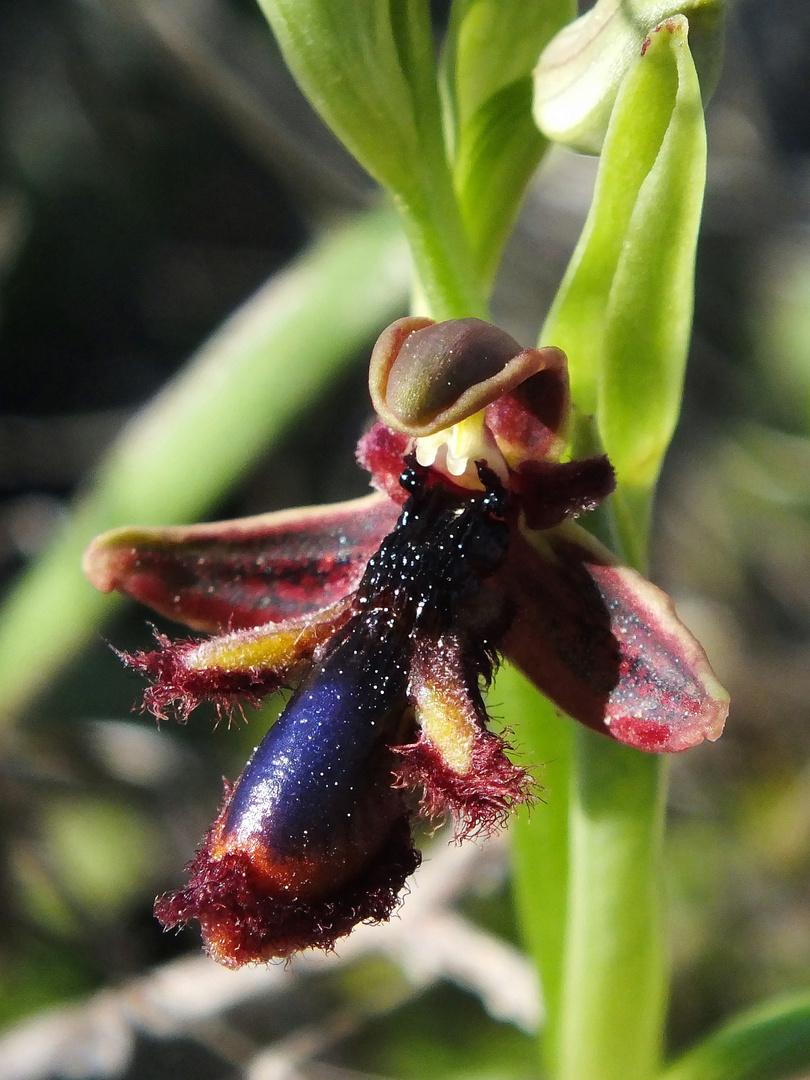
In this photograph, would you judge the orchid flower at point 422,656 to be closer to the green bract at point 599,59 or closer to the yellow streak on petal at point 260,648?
the yellow streak on petal at point 260,648

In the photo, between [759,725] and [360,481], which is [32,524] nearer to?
[360,481]

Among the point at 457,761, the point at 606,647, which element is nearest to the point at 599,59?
the point at 606,647

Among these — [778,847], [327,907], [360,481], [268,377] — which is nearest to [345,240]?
[268,377]

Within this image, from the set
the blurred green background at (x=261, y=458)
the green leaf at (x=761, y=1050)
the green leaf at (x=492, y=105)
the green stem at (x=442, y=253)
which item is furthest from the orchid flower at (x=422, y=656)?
the blurred green background at (x=261, y=458)

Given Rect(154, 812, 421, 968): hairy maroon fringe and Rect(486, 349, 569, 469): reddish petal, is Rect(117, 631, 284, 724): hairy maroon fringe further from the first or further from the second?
Rect(486, 349, 569, 469): reddish petal

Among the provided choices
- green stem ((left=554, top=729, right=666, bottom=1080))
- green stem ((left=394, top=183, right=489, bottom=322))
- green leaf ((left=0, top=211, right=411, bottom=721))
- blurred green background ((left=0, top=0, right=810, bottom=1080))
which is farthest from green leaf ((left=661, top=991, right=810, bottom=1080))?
green leaf ((left=0, top=211, right=411, bottom=721))

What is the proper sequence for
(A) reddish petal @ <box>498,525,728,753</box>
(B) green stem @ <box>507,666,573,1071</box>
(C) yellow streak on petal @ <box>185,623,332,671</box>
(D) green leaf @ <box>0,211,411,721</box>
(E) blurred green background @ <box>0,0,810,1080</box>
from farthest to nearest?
1. (E) blurred green background @ <box>0,0,810,1080</box>
2. (D) green leaf @ <box>0,211,411,721</box>
3. (B) green stem @ <box>507,666,573,1071</box>
4. (C) yellow streak on petal @ <box>185,623,332,671</box>
5. (A) reddish petal @ <box>498,525,728,753</box>
